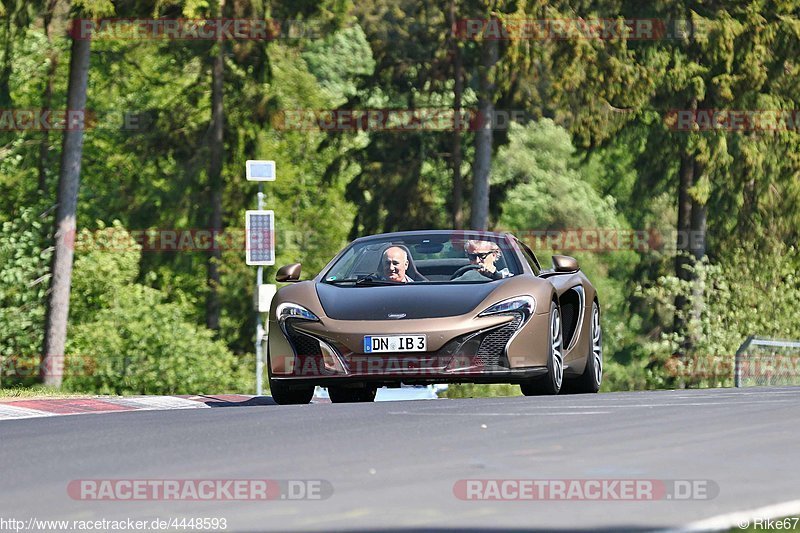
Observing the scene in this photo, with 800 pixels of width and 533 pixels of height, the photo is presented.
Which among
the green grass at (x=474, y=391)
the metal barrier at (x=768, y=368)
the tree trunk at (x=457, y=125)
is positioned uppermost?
the tree trunk at (x=457, y=125)

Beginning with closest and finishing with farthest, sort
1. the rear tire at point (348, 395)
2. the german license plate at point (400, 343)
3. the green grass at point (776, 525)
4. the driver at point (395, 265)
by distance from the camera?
the green grass at point (776, 525), the german license plate at point (400, 343), the driver at point (395, 265), the rear tire at point (348, 395)

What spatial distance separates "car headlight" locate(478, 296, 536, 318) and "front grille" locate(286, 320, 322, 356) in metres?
1.37

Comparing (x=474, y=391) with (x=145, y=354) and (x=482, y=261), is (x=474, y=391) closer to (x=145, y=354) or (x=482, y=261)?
(x=145, y=354)

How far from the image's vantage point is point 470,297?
14383 mm

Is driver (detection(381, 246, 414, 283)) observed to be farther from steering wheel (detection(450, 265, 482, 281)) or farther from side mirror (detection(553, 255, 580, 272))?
side mirror (detection(553, 255, 580, 272))

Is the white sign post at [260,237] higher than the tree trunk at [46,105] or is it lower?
lower

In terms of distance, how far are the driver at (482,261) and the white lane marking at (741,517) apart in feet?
24.4

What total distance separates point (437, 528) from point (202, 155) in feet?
137

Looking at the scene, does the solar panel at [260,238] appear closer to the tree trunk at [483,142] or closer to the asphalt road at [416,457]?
the tree trunk at [483,142]

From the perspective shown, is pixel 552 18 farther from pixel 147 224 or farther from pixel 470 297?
pixel 470 297

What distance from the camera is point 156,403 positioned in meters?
15.8

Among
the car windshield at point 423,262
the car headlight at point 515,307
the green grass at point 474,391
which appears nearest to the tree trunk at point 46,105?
the green grass at point 474,391

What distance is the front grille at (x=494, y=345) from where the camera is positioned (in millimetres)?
14211

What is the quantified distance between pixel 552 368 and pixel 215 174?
3503 cm
